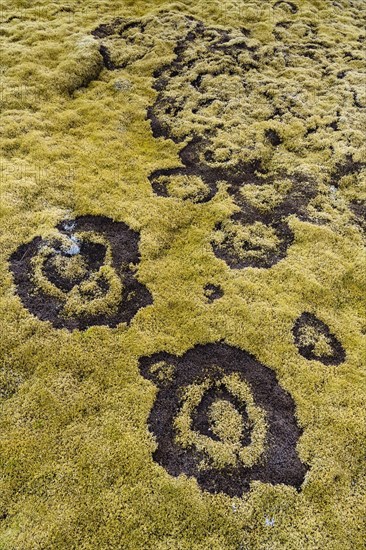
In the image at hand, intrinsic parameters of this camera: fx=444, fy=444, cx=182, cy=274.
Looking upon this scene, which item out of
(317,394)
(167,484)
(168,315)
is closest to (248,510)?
(167,484)

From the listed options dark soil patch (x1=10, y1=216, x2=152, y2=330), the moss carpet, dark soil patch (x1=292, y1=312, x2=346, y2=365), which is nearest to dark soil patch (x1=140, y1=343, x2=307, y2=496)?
the moss carpet

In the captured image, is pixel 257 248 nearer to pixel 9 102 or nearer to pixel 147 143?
pixel 147 143

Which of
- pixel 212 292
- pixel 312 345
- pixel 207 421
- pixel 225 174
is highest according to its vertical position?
pixel 225 174

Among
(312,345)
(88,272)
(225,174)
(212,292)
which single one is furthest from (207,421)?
(225,174)

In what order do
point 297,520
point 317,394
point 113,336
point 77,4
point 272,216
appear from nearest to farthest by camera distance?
point 297,520, point 317,394, point 113,336, point 272,216, point 77,4

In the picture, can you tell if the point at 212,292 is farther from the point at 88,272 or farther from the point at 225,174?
the point at 225,174
